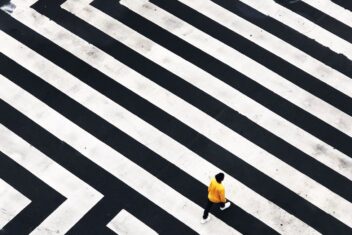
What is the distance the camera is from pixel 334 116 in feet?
48.9

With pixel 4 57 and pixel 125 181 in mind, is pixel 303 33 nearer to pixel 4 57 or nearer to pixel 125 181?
pixel 125 181

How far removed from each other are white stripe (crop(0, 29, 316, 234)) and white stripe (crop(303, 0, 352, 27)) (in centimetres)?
652

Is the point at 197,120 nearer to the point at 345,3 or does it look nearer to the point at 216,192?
the point at 216,192

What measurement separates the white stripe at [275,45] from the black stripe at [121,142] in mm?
4773

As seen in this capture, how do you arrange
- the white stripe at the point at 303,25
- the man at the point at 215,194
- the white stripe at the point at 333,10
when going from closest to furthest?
the man at the point at 215,194, the white stripe at the point at 303,25, the white stripe at the point at 333,10

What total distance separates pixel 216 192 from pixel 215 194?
82mm

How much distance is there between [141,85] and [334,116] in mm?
5129

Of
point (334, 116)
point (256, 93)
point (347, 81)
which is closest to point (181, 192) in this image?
point (256, 93)

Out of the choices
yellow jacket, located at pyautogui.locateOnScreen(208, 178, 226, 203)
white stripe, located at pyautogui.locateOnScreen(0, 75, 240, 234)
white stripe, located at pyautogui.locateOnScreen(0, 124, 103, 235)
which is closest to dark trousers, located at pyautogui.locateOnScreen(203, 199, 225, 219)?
yellow jacket, located at pyautogui.locateOnScreen(208, 178, 226, 203)

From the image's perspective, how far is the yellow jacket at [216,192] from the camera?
12031 mm

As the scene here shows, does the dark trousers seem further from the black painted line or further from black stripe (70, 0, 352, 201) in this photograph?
the black painted line

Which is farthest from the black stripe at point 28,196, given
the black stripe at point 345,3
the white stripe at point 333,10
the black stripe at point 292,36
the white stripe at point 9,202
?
the black stripe at point 345,3

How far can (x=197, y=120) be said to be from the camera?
14.8 meters

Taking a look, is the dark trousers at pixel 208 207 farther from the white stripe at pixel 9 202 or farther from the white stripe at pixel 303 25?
the white stripe at pixel 303 25
